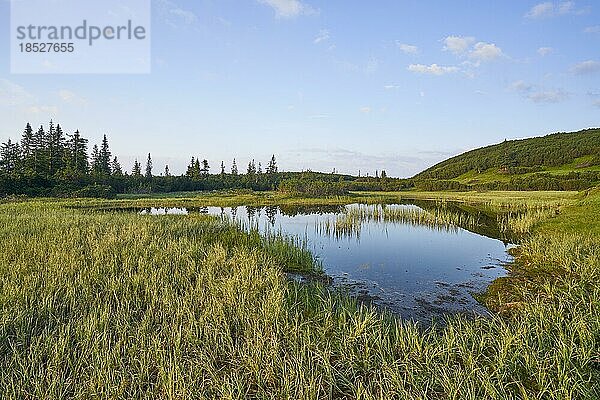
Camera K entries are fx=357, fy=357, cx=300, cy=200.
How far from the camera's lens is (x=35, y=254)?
10.3m

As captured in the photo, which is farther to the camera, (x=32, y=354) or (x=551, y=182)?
(x=551, y=182)

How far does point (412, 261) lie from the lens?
14500 mm

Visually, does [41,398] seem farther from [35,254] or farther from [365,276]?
[365,276]

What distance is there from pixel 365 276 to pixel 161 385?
854 centimetres

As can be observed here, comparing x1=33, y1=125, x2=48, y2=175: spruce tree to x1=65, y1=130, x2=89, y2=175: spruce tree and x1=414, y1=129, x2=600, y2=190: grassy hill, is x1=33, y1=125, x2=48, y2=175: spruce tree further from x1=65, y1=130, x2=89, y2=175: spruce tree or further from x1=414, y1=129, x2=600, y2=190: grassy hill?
x1=414, y1=129, x2=600, y2=190: grassy hill

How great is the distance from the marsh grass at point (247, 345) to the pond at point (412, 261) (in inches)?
77.2

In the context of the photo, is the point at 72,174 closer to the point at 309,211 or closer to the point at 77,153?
the point at 77,153

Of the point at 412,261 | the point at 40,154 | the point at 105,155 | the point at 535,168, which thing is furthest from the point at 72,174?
the point at 535,168

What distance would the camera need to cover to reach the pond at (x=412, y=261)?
957 centimetres

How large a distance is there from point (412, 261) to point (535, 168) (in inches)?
3788

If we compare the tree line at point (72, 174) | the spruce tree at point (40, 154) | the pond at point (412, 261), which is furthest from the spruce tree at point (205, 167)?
the pond at point (412, 261)

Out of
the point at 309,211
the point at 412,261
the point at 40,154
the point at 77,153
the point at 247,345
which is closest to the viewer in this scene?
the point at 247,345

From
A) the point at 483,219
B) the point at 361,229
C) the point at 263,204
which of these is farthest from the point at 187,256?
the point at 263,204

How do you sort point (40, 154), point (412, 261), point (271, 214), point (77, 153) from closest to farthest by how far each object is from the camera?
1. point (412, 261)
2. point (271, 214)
3. point (40, 154)
4. point (77, 153)
